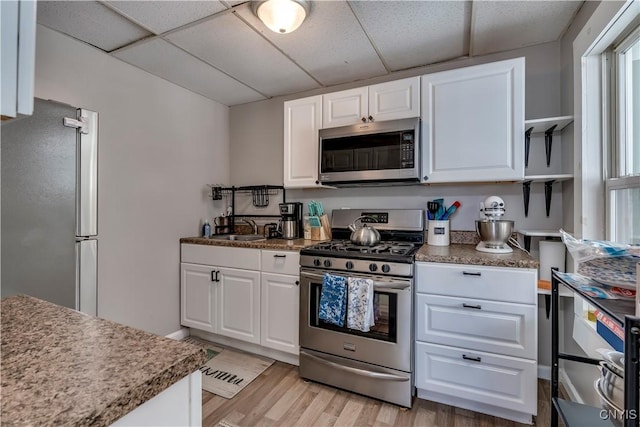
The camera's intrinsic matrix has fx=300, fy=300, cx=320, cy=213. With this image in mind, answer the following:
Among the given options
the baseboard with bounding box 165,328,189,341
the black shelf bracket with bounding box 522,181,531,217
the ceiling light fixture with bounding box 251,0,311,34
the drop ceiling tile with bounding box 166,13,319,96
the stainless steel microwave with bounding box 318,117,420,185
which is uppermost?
the drop ceiling tile with bounding box 166,13,319,96

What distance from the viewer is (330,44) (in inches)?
81.0

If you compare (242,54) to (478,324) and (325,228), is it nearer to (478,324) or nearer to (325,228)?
(325,228)

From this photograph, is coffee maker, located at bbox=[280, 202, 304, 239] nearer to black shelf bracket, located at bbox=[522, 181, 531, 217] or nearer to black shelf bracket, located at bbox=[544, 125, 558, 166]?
black shelf bracket, located at bbox=[522, 181, 531, 217]

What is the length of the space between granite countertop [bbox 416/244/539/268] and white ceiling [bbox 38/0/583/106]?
4.58 feet

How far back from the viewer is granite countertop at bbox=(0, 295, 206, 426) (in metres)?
0.43

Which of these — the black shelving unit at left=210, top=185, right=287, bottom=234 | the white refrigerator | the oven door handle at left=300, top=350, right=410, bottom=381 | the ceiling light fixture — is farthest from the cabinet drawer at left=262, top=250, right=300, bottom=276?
the ceiling light fixture

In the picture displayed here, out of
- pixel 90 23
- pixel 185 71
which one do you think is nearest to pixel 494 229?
pixel 185 71

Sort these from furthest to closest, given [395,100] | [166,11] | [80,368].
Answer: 1. [395,100]
2. [166,11]
3. [80,368]

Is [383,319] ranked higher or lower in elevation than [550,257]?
lower

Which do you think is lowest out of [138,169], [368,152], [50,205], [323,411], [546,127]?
[323,411]

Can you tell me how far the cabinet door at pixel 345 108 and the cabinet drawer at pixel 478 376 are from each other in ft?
5.34

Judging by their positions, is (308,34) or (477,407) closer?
(477,407)

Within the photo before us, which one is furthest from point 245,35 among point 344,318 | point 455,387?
point 455,387

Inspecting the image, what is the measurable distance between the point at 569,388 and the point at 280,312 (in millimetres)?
1855
